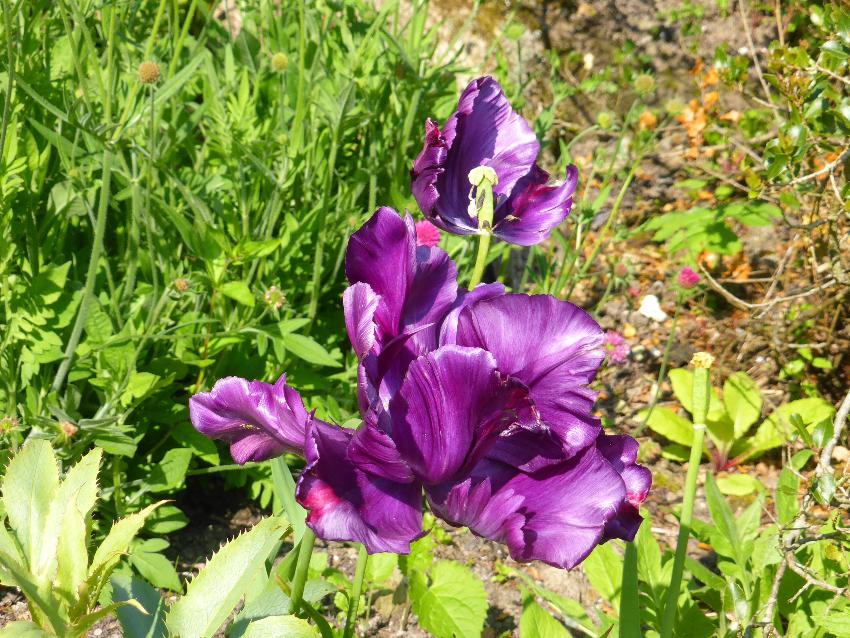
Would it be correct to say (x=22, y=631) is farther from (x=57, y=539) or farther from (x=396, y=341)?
(x=396, y=341)

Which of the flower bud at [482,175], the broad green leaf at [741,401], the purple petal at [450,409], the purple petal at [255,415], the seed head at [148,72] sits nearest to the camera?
the purple petal at [450,409]

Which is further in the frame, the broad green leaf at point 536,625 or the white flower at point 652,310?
the white flower at point 652,310

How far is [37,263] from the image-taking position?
2018 mm

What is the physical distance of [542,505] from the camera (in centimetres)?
91

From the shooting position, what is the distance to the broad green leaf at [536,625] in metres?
1.48

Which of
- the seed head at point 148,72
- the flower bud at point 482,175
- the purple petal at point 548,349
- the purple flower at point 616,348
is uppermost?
the flower bud at point 482,175

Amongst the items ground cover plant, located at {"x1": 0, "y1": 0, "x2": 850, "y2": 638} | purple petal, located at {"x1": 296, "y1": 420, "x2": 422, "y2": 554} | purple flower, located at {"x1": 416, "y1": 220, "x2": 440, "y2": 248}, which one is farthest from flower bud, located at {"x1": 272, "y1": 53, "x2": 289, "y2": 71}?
purple petal, located at {"x1": 296, "y1": 420, "x2": 422, "y2": 554}

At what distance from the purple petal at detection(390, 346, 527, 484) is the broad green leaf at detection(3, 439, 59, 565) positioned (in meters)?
0.50

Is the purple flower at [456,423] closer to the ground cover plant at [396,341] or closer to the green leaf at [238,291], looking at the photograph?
the ground cover plant at [396,341]

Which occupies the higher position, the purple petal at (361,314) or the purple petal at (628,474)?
the purple petal at (361,314)

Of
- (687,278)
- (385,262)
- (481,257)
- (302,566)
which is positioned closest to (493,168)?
(481,257)

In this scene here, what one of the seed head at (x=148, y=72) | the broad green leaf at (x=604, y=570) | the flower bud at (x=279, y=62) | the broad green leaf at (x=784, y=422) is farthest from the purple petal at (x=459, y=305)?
the broad green leaf at (x=784, y=422)

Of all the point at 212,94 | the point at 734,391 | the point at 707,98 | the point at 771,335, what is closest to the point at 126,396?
the point at 212,94

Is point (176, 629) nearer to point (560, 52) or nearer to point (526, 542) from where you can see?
point (526, 542)
